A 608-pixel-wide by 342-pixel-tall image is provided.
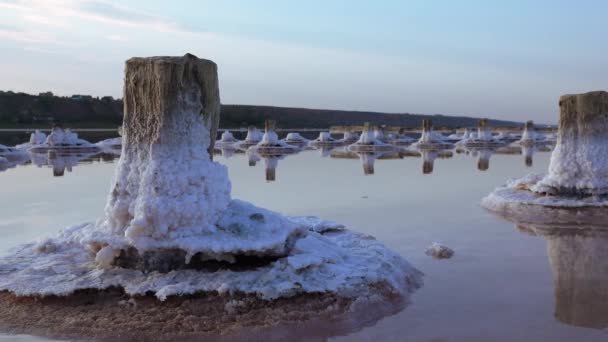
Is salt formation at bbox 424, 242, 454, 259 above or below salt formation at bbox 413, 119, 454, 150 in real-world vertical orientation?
below

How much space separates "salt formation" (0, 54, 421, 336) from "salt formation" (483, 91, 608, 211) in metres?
5.30

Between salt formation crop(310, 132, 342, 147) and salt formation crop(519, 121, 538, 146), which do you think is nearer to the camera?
salt formation crop(310, 132, 342, 147)

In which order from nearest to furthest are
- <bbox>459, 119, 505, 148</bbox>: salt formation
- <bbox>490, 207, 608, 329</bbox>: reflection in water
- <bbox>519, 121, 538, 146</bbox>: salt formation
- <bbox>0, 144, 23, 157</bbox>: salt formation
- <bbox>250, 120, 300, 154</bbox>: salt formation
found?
<bbox>490, 207, 608, 329</bbox>: reflection in water, <bbox>0, 144, 23, 157</bbox>: salt formation, <bbox>250, 120, 300, 154</bbox>: salt formation, <bbox>459, 119, 505, 148</bbox>: salt formation, <bbox>519, 121, 538, 146</bbox>: salt formation

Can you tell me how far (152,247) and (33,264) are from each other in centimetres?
126

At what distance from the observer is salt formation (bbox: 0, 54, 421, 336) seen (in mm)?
4410

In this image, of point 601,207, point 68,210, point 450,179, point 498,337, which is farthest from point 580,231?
point 68,210

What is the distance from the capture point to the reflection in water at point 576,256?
416cm


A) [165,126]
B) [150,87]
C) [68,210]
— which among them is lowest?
[68,210]

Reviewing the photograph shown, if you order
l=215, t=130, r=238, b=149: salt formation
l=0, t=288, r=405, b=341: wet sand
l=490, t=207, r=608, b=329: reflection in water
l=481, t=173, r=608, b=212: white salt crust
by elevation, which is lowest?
l=0, t=288, r=405, b=341: wet sand

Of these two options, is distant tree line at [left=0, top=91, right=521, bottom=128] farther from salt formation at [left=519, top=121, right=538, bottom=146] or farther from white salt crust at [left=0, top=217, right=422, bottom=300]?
white salt crust at [left=0, top=217, right=422, bottom=300]

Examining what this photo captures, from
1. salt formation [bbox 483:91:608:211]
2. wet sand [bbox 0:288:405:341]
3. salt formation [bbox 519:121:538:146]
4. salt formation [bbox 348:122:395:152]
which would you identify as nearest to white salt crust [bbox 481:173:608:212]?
salt formation [bbox 483:91:608:211]

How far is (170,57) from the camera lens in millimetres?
5062

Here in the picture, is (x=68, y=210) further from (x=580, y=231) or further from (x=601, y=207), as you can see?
(x=601, y=207)

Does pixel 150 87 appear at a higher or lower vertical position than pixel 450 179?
higher
